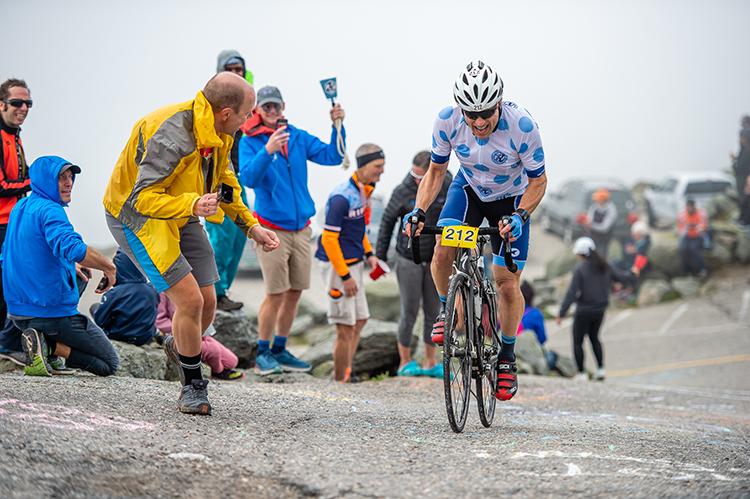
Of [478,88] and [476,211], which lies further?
[476,211]

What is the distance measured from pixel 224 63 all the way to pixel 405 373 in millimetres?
3838

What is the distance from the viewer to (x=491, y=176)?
4691 mm

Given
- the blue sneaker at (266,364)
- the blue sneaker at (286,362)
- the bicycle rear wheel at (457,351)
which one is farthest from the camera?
the blue sneaker at (286,362)

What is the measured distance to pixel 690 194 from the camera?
2012 centimetres

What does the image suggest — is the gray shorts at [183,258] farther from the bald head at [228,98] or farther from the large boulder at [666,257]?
the large boulder at [666,257]

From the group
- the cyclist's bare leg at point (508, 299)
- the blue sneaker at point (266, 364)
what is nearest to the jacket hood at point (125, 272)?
the blue sneaker at point (266, 364)

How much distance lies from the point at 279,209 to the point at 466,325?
2.84 meters

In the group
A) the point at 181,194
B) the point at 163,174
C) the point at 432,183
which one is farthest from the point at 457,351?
the point at 163,174

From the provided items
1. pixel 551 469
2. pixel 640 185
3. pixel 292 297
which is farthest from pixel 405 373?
pixel 640 185

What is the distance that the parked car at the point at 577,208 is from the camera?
59.8 ft

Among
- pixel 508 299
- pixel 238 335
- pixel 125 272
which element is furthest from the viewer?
pixel 238 335

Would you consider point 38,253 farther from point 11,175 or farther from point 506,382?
point 506,382

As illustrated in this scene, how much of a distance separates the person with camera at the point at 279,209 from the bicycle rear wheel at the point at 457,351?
2546 millimetres

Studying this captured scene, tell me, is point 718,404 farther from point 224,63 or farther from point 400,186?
point 224,63
